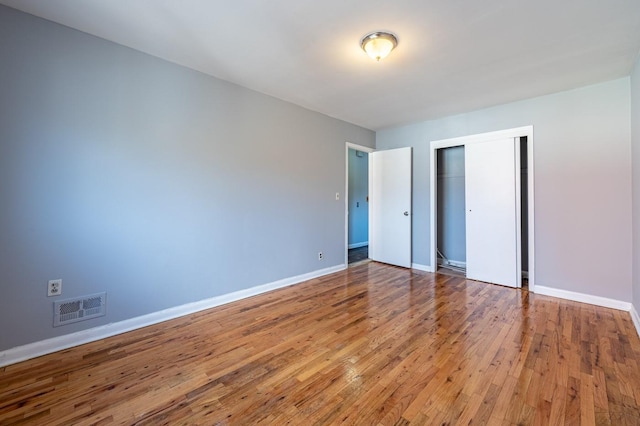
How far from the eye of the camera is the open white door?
180 inches

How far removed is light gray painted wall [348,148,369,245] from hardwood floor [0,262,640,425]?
147 inches

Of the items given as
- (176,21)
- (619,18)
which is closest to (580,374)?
(619,18)

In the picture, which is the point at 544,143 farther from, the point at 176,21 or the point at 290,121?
the point at 176,21

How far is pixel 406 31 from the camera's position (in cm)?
210

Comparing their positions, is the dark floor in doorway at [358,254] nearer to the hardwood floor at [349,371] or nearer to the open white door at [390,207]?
the open white door at [390,207]

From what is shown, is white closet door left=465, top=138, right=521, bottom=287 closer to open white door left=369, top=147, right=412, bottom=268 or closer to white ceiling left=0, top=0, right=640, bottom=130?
white ceiling left=0, top=0, right=640, bottom=130

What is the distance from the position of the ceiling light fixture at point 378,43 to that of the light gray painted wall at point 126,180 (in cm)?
158

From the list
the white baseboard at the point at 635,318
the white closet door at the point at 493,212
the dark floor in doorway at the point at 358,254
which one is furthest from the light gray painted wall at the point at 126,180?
the white baseboard at the point at 635,318

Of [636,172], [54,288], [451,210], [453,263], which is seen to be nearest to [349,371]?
[54,288]

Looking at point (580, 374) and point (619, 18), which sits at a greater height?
point (619, 18)

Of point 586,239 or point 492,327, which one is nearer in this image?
point 492,327

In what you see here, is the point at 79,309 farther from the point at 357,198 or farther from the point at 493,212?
the point at 357,198

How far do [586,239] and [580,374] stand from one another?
6.38 feet

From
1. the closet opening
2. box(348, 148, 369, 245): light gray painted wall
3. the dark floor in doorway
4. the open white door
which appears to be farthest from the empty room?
box(348, 148, 369, 245): light gray painted wall
